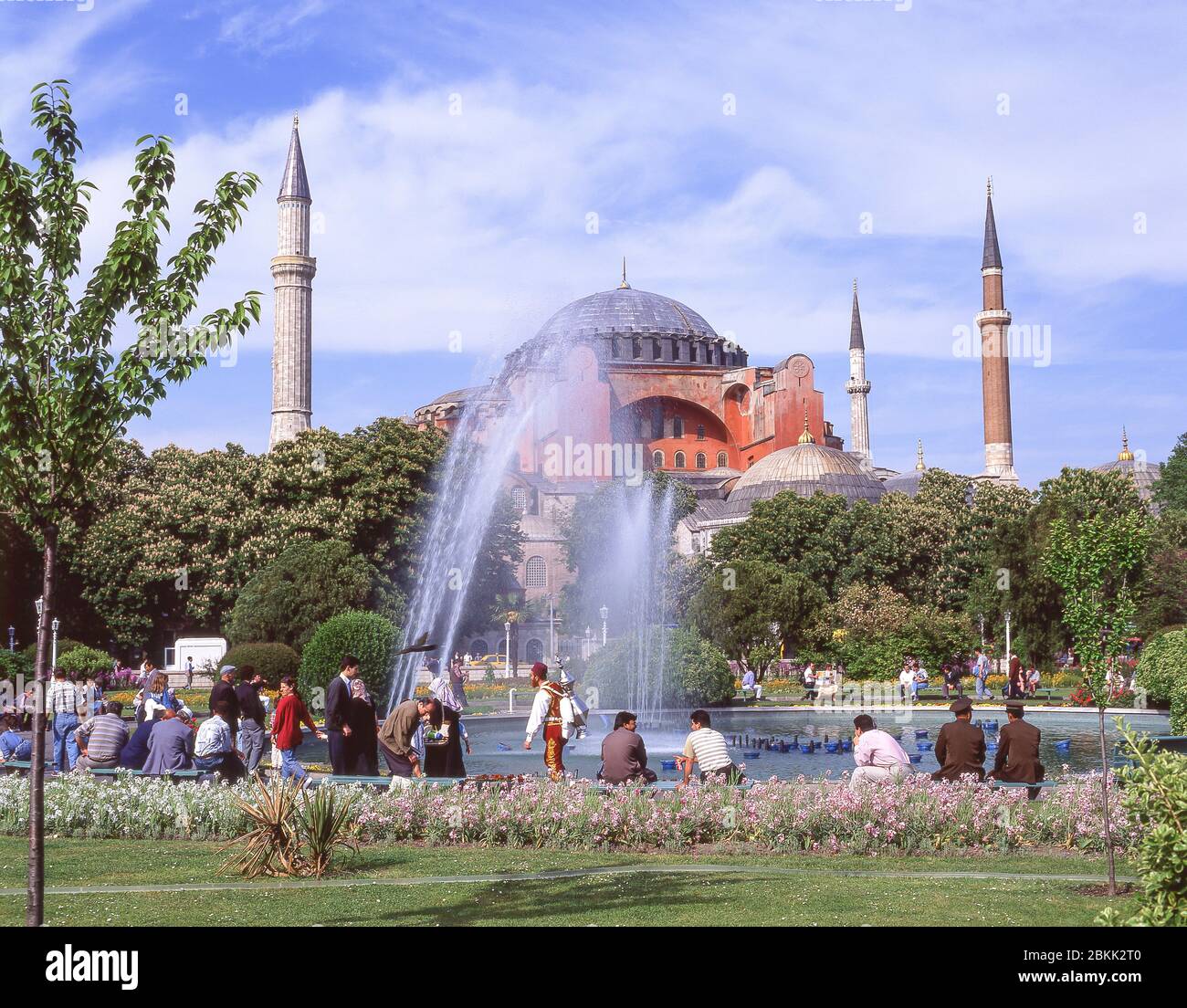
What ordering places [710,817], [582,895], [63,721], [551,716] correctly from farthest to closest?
[63,721] → [551,716] → [710,817] → [582,895]

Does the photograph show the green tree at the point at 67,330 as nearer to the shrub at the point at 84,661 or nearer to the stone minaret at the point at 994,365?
the shrub at the point at 84,661

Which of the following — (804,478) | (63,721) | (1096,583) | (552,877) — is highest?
(804,478)

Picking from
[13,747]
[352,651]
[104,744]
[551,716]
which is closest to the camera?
[551,716]

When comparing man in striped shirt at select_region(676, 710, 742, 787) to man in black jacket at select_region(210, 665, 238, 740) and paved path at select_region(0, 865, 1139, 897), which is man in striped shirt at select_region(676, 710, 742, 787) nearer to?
paved path at select_region(0, 865, 1139, 897)

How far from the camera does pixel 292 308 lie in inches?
1940

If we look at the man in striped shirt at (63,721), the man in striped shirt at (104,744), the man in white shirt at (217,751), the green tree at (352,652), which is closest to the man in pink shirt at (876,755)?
the man in white shirt at (217,751)

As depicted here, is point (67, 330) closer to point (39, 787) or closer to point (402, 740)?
point (39, 787)

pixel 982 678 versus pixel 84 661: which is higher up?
pixel 84 661

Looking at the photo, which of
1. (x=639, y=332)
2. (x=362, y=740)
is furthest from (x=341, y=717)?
Answer: (x=639, y=332)

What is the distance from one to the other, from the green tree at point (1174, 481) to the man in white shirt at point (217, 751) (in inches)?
1717

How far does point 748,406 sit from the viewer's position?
77.4m

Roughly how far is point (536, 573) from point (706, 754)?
55771mm

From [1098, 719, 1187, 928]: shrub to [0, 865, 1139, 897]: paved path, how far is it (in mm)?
2587
